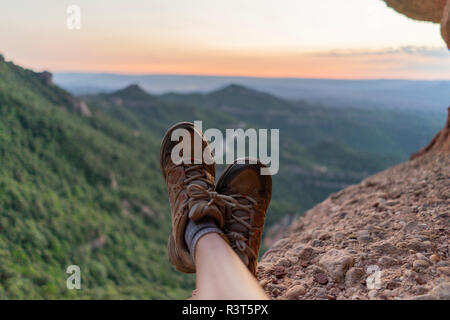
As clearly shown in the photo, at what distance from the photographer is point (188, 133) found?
256 cm

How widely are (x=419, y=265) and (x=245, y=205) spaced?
895 mm

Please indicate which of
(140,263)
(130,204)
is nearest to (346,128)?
(130,204)

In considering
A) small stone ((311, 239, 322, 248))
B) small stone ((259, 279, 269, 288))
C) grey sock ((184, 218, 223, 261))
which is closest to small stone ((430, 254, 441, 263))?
small stone ((311, 239, 322, 248))

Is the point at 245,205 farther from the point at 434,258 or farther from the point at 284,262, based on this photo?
the point at 434,258

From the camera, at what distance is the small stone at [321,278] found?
4.97ft

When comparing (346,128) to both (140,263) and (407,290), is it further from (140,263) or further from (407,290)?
(407,290)

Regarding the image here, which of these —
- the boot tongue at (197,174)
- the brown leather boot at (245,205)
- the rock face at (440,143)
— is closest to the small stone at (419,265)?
the brown leather boot at (245,205)

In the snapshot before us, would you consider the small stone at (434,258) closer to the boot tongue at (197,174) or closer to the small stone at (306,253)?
the small stone at (306,253)

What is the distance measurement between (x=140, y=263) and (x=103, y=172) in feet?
29.0

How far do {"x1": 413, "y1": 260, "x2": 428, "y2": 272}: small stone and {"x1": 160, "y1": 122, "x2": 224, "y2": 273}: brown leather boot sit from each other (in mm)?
923

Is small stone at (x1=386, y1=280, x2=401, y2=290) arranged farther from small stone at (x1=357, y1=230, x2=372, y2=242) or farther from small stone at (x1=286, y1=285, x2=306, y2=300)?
small stone at (x1=357, y1=230, x2=372, y2=242)

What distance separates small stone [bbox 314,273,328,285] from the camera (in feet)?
4.97

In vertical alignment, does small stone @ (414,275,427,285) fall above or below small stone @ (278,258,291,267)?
above

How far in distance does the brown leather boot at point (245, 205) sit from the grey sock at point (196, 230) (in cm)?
10
